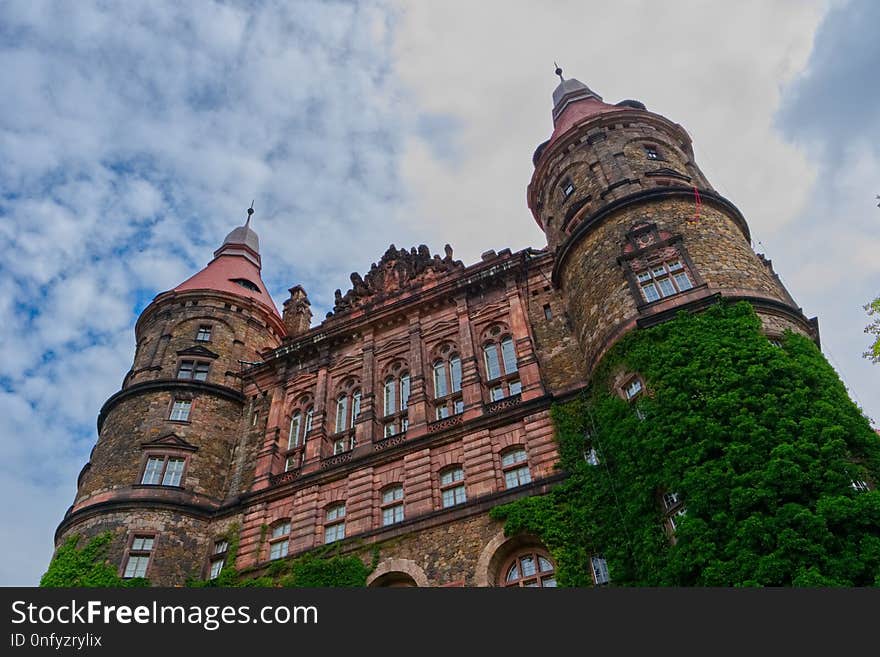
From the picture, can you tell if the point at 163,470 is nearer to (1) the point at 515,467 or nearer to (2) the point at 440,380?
(2) the point at 440,380

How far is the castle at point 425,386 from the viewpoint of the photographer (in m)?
23.0

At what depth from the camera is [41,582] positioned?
26.1m

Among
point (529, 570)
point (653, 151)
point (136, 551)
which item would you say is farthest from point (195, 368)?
point (653, 151)

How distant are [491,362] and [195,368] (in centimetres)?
1445

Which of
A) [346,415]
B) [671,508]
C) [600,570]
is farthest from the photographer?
[346,415]

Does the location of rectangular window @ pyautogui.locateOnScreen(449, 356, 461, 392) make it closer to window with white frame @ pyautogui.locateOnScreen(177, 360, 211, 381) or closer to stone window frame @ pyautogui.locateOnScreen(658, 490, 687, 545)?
stone window frame @ pyautogui.locateOnScreen(658, 490, 687, 545)

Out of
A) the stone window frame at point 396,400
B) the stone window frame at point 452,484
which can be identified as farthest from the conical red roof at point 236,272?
the stone window frame at point 452,484

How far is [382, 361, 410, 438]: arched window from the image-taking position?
92.4ft

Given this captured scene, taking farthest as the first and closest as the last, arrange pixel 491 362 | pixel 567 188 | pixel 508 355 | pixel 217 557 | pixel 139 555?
pixel 567 188, pixel 491 362, pixel 508 355, pixel 217 557, pixel 139 555

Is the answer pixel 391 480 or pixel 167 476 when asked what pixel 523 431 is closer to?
pixel 391 480

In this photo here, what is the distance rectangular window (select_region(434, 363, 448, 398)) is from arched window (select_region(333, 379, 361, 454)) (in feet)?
10.8

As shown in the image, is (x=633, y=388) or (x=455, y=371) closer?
(x=633, y=388)

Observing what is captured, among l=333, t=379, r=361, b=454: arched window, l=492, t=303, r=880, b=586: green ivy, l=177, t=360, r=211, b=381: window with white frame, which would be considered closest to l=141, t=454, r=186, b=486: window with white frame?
l=177, t=360, r=211, b=381: window with white frame

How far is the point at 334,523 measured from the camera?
25.7 meters
